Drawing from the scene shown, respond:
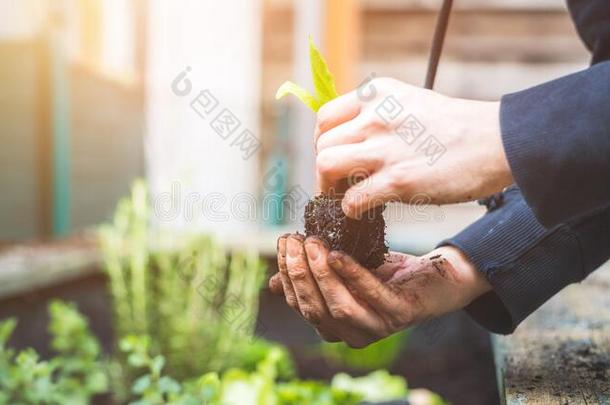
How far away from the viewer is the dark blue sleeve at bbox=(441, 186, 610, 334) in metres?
1.42

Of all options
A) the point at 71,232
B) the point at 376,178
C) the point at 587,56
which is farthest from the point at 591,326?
the point at 587,56

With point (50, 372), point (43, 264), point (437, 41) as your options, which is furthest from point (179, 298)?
point (437, 41)

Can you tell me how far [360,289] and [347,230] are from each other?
101 millimetres

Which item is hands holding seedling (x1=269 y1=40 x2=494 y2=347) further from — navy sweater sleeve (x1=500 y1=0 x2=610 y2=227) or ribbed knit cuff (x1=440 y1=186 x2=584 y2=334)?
ribbed knit cuff (x1=440 y1=186 x2=584 y2=334)

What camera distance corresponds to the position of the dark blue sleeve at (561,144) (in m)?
1.00

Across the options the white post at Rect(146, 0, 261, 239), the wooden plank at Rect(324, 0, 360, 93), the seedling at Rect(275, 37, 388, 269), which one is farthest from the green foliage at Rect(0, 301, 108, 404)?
the wooden plank at Rect(324, 0, 360, 93)

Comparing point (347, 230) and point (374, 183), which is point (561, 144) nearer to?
point (374, 183)

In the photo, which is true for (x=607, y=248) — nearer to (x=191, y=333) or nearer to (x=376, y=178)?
(x=376, y=178)

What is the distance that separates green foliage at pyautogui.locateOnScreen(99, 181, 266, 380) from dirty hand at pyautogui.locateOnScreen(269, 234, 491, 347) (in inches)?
56.7

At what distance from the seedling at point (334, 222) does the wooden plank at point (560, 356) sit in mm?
306

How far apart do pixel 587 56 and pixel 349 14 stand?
1626 millimetres

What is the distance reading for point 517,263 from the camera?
1.43 m

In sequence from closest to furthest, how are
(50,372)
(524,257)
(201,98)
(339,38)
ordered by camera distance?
(524,257) → (50,372) → (201,98) → (339,38)

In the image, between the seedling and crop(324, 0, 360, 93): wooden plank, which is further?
crop(324, 0, 360, 93): wooden plank
